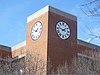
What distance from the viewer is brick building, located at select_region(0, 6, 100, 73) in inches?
1096

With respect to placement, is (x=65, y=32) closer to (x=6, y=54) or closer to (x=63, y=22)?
(x=63, y=22)

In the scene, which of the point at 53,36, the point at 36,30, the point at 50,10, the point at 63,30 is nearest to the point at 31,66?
the point at 53,36

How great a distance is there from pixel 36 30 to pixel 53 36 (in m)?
2.09

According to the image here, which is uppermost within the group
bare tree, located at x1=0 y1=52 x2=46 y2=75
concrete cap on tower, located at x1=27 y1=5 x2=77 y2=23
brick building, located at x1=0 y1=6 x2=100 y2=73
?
concrete cap on tower, located at x1=27 y1=5 x2=77 y2=23

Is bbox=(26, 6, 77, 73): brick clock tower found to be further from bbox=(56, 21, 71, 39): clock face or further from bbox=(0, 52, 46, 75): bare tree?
bbox=(0, 52, 46, 75): bare tree

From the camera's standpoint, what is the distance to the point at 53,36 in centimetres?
2830

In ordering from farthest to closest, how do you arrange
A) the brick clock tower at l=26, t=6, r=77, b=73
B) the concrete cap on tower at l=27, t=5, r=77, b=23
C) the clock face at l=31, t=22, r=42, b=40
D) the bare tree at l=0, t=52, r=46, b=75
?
the clock face at l=31, t=22, r=42, b=40 < the concrete cap on tower at l=27, t=5, r=77, b=23 < the brick clock tower at l=26, t=6, r=77, b=73 < the bare tree at l=0, t=52, r=46, b=75

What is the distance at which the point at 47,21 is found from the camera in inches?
1117

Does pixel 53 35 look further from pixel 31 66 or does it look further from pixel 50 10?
pixel 31 66

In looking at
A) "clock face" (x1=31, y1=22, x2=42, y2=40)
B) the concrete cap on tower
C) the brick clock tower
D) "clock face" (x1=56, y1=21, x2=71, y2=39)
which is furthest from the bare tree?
the concrete cap on tower

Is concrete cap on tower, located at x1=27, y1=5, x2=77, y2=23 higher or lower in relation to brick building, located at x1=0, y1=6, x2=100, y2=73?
higher

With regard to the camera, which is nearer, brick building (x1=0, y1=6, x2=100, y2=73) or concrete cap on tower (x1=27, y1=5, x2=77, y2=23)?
brick building (x1=0, y1=6, x2=100, y2=73)

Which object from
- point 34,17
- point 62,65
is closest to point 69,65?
point 62,65

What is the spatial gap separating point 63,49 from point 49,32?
6.69 ft
